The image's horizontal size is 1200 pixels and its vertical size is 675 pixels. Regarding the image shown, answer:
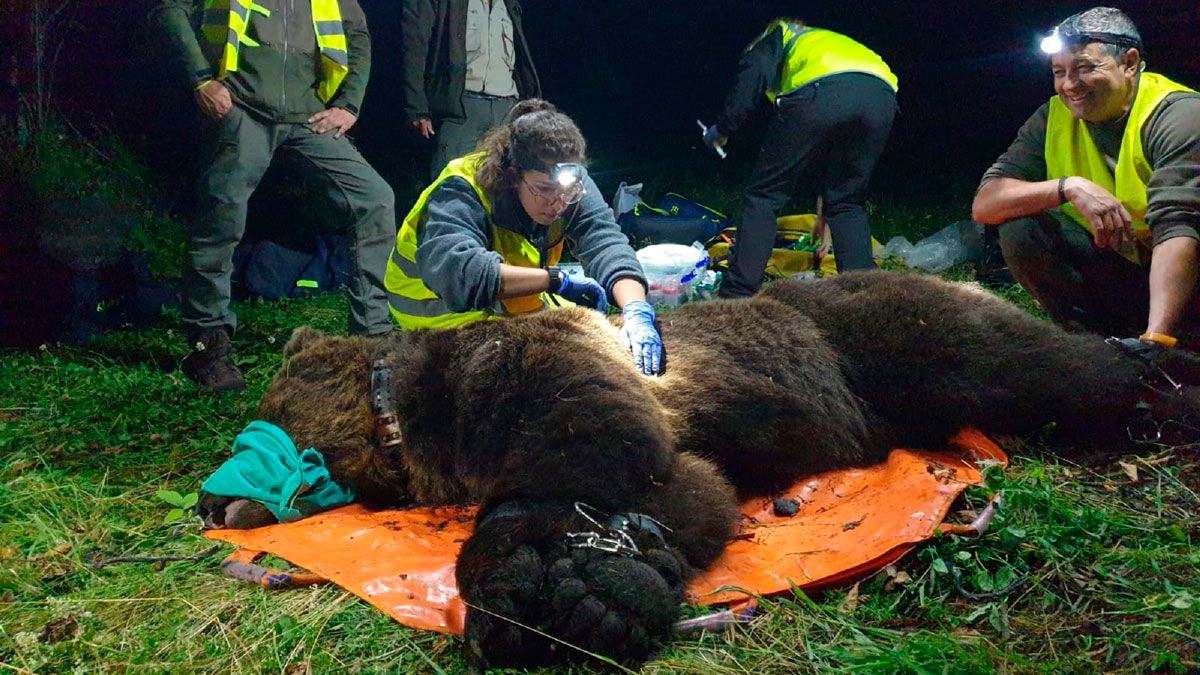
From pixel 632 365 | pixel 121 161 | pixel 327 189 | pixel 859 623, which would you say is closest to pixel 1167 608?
pixel 859 623

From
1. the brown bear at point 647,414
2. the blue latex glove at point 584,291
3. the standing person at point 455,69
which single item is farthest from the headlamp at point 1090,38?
A: the standing person at point 455,69

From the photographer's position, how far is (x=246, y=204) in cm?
514

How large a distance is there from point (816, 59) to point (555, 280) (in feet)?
9.24

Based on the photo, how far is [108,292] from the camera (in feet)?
21.7

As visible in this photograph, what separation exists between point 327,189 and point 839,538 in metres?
4.11

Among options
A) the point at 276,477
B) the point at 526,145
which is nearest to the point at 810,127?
the point at 526,145

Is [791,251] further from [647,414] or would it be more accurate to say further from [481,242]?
[647,414]

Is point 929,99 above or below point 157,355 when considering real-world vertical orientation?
above

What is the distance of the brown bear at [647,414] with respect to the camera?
2.29 meters

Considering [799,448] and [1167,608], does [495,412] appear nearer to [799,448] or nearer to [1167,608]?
[799,448]

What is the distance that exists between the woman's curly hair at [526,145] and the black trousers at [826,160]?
224 cm

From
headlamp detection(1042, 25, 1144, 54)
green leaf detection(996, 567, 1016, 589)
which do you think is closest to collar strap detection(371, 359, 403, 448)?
green leaf detection(996, 567, 1016, 589)

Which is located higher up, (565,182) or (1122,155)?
(1122,155)

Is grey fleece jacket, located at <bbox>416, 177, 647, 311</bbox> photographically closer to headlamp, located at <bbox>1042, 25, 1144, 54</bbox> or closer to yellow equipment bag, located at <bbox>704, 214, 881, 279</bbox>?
headlamp, located at <bbox>1042, 25, 1144, 54</bbox>
